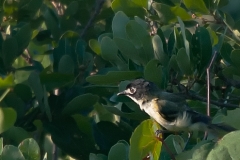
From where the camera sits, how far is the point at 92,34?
187 inches

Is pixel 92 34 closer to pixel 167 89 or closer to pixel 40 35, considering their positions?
pixel 40 35

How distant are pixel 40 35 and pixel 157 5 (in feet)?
4.36

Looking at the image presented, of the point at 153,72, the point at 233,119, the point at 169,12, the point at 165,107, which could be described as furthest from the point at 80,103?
the point at 233,119

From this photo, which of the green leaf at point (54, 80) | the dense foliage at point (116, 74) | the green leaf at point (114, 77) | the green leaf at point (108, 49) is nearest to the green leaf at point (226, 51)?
the dense foliage at point (116, 74)

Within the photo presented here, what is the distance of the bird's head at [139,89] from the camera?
11.1 ft

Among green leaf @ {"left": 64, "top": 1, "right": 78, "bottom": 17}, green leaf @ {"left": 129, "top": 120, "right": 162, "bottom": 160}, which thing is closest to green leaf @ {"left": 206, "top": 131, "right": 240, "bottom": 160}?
green leaf @ {"left": 129, "top": 120, "right": 162, "bottom": 160}

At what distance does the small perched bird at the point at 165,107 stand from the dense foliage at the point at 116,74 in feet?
0.17

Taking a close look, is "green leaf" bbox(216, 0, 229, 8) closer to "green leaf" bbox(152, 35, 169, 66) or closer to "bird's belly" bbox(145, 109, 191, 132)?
"green leaf" bbox(152, 35, 169, 66)

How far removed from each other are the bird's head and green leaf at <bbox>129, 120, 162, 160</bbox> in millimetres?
924

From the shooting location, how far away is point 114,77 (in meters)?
3.30

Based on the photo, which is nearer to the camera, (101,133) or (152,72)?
(152,72)

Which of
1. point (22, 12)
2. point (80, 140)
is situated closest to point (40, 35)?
point (22, 12)

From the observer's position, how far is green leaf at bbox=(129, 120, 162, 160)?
2.40 metres

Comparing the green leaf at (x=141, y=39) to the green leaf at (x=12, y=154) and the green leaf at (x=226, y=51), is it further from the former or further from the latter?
the green leaf at (x=12, y=154)
